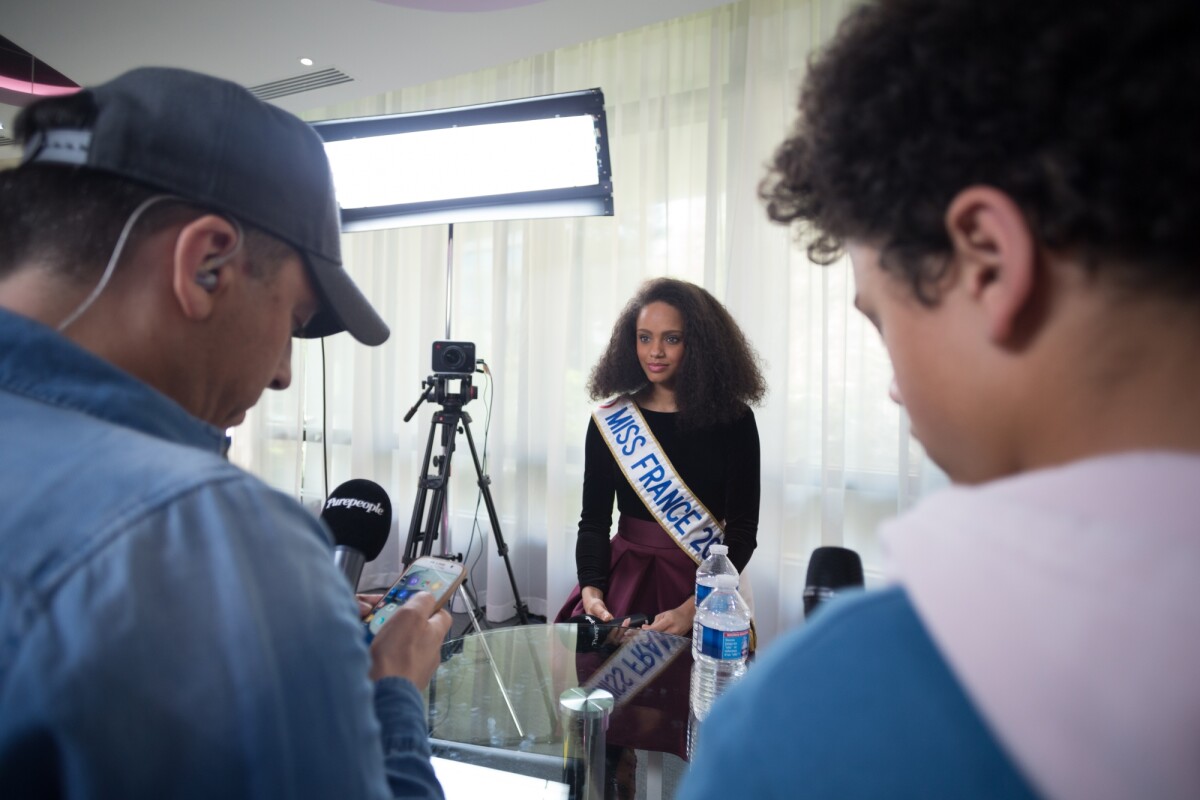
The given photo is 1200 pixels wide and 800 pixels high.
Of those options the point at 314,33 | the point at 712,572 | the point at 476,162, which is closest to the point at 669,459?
the point at 712,572

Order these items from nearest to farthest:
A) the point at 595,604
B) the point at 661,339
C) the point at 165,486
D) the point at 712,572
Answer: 1. the point at 165,486
2. the point at 712,572
3. the point at 595,604
4. the point at 661,339

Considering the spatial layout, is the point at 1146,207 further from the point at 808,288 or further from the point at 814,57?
the point at 808,288

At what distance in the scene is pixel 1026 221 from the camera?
13.7 inches

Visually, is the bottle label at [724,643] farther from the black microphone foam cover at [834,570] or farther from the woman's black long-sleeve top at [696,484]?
the woman's black long-sleeve top at [696,484]

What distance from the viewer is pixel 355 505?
1.25 meters

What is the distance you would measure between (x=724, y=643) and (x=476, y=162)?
1.95m

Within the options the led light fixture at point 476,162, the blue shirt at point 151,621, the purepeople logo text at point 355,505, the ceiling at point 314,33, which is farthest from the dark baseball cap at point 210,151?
the ceiling at point 314,33

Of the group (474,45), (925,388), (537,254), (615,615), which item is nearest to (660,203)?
(537,254)

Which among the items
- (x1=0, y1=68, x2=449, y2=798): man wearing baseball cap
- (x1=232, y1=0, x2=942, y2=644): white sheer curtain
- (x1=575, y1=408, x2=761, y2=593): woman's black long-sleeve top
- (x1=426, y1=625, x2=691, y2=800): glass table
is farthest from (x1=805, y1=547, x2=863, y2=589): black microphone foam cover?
(x1=232, y1=0, x2=942, y2=644): white sheer curtain

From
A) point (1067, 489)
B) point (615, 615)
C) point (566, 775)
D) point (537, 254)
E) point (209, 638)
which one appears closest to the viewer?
point (1067, 489)

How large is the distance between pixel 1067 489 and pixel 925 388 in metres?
0.13

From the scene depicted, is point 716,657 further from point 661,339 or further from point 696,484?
point 661,339

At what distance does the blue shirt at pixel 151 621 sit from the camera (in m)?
0.38

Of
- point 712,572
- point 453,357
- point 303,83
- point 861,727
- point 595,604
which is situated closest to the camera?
point 861,727
